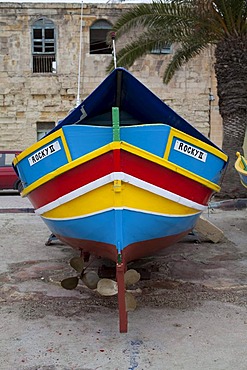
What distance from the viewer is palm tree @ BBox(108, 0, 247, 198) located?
11.2 meters

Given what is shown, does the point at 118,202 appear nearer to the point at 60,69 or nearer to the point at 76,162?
the point at 76,162

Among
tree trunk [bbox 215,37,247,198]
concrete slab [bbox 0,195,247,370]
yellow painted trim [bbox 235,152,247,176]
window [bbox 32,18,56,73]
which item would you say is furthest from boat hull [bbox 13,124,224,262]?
window [bbox 32,18,56,73]

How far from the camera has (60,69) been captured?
829 inches

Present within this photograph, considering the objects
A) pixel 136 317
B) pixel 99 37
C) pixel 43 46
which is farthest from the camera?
pixel 99 37

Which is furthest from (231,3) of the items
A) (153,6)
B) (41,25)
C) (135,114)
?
(41,25)

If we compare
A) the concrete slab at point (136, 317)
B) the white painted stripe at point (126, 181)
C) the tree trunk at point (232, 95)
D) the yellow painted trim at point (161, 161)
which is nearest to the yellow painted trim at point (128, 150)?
the yellow painted trim at point (161, 161)

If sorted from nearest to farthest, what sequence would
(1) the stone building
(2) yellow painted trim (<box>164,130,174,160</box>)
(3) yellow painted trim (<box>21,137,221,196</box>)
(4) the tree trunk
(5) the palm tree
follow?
(3) yellow painted trim (<box>21,137,221,196</box>) < (2) yellow painted trim (<box>164,130,174,160</box>) < (5) the palm tree < (4) the tree trunk < (1) the stone building

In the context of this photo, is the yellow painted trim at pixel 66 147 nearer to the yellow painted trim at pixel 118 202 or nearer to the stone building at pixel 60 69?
the yellow painted trim at pixel 118 202

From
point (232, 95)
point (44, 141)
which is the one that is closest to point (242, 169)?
point (232, 95)

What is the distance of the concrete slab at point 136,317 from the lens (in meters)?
3.40

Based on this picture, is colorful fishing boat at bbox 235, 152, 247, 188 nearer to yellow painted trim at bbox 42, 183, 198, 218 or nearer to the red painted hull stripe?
the red painted hull stripe

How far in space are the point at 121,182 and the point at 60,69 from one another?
1805cm

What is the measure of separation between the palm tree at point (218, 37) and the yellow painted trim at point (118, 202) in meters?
7.67

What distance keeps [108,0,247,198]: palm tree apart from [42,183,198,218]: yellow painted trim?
767cm
